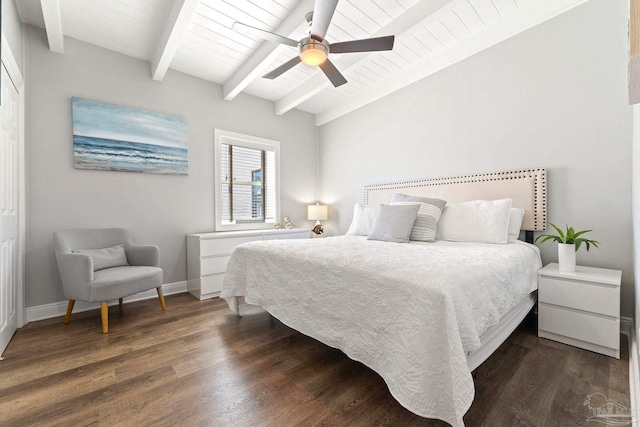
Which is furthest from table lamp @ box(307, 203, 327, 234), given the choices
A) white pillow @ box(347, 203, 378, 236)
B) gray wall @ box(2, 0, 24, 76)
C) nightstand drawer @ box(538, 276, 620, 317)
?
gray wall @ box(2, 0, 24, 76)

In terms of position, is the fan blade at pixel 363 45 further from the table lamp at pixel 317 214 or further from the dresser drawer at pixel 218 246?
the table lamp at pixel 317 214

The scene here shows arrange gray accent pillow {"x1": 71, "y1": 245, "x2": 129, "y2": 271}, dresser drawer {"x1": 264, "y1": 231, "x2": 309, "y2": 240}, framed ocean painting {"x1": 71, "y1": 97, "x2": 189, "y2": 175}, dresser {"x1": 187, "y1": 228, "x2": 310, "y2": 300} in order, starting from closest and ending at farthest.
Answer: gray accent pillow {"x1": 71, "y1": 245, "x2": 129, "y2": 271} → framed ocean painting {"x1": 71, "y1": 97, "x2": 189, "y2": 175} → dresser {"x1": 187, "y1": 228, "x2": 310, "y2": 300} → dresser drawer {"x1": 264, "y1": 231, "x2": 309, "y2": 240}

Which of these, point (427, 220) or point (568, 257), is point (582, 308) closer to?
point (568, 257)

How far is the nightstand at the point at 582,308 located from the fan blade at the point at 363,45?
210 cm

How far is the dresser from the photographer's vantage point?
3186 millimetres

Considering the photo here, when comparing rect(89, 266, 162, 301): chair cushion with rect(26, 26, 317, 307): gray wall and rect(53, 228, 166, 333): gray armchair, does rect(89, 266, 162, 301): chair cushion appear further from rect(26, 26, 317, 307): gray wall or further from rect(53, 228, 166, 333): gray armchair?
rect(26, 26, 317, 307): gray wall

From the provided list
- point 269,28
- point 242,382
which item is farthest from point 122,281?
point 269,28

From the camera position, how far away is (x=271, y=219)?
442 centimetres

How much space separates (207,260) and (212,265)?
0.08 meters

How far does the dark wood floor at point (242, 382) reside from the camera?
1.34 metres

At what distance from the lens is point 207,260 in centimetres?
323

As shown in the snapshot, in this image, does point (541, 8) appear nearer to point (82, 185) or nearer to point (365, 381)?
point (365, 381)

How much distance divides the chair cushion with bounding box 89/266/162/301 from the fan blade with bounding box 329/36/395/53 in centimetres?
255

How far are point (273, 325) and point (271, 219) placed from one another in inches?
87.2
